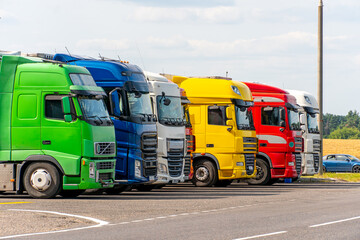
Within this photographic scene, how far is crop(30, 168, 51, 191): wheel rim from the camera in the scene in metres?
19.9

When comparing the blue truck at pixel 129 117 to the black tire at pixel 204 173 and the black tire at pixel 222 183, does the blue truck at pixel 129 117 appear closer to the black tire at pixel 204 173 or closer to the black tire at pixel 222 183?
the black tire at pixel 204 173

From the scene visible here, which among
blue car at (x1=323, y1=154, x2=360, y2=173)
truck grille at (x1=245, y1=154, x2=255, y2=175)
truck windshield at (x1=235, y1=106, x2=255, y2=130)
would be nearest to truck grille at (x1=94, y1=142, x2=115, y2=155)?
truck windshield at (x1=235, y1=106, x2=255, y2=130)

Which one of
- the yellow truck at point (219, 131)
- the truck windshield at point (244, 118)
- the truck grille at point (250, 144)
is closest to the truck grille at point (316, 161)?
the truck grille at point (250, 144)

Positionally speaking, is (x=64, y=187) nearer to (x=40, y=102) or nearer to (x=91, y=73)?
(x=40, y=102)

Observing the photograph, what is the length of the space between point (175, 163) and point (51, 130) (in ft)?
18.0

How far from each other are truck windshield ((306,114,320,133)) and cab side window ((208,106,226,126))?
235 inches

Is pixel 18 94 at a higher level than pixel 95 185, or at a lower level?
higher

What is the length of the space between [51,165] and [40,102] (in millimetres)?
→ 1549

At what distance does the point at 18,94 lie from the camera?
20.2 meters

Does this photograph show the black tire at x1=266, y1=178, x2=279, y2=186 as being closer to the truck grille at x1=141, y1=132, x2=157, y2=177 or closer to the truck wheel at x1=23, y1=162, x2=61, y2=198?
the truck grille at x1=141, y1=132, x2=157, y2=177

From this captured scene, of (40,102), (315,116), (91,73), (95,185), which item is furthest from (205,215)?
(315,116)

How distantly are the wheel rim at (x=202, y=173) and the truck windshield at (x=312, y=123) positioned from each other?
20.9 ft

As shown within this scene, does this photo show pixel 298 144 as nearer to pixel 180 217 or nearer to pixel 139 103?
pixel 139 103

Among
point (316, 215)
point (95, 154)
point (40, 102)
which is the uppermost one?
point (40, 102)
